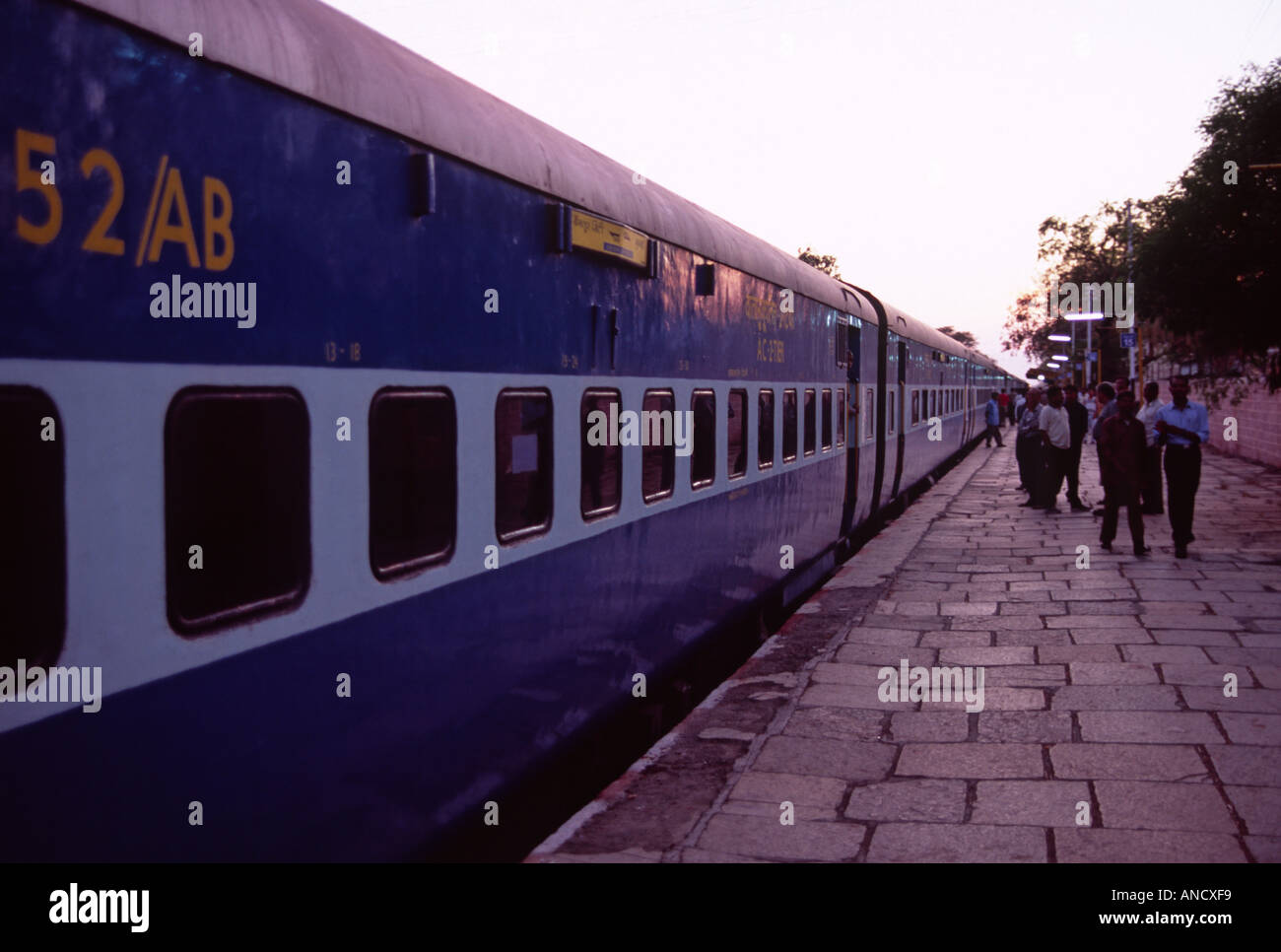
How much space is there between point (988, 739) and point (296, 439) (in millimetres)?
4198

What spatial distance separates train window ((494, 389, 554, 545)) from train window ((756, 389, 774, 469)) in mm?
3918

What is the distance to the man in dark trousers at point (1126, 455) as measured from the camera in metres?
12.5

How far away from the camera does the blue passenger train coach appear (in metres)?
2.50

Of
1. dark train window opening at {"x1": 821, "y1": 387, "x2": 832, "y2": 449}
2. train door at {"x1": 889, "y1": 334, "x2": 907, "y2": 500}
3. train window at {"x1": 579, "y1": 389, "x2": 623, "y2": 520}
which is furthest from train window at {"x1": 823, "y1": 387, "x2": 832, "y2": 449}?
train window at {"x1": 579, "y1": 389, "x2": 623, "y2": 520}

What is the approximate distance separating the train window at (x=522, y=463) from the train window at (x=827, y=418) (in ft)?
23.0

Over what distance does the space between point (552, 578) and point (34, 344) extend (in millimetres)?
2872

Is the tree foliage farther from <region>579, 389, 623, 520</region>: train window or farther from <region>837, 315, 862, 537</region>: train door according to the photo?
<region>579, 389, 623, 520</region>: train window

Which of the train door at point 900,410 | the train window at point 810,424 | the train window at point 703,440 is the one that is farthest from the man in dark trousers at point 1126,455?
the train window at point 703,440

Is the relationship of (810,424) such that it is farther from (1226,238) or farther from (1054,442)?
(1226,238)

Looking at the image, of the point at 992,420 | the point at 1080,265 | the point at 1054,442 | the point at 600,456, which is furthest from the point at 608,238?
the point at 1080,265

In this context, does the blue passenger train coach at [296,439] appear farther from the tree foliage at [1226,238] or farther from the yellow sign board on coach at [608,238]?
the tree foliage at [1226,238]

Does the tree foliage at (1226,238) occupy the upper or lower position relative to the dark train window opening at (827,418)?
upper
